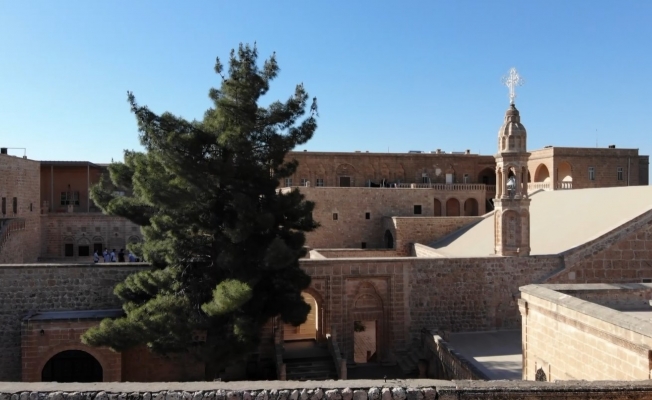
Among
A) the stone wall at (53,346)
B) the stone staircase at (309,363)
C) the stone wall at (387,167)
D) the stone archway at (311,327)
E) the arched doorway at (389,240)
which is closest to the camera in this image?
the stone wall at (53,346)

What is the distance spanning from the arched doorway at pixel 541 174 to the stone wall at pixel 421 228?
14135 mm

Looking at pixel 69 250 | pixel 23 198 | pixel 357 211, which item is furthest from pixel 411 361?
pixel 69 250

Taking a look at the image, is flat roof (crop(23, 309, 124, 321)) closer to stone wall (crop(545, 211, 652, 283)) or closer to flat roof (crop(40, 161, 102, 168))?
stone wall (crop(545, 211, 652, 283))

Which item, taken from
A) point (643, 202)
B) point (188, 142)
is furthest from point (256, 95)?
point (643, 202)

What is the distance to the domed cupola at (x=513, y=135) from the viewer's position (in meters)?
14.6

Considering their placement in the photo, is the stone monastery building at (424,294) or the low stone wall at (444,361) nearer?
the low stone wall at (444,361)

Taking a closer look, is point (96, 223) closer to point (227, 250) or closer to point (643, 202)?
point (227, 250)

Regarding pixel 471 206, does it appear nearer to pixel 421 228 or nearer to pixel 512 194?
pixel 421 228

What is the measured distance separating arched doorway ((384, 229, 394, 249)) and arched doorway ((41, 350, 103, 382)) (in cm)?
1518

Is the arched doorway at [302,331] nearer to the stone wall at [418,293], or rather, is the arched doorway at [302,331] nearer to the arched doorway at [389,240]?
the stone wall at [418,293]

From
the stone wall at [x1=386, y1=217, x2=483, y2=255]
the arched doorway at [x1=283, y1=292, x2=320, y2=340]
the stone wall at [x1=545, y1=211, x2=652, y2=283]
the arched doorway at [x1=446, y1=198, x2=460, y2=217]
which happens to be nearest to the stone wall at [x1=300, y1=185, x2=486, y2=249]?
the stone wall at [x1=386, y1=217, x2=483, y2=255]

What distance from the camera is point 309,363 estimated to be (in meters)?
12.5

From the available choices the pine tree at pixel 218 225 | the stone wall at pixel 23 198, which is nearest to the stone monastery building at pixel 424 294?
the stone wall at pixel 23 198

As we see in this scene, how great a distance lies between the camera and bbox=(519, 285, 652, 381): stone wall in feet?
19.8
